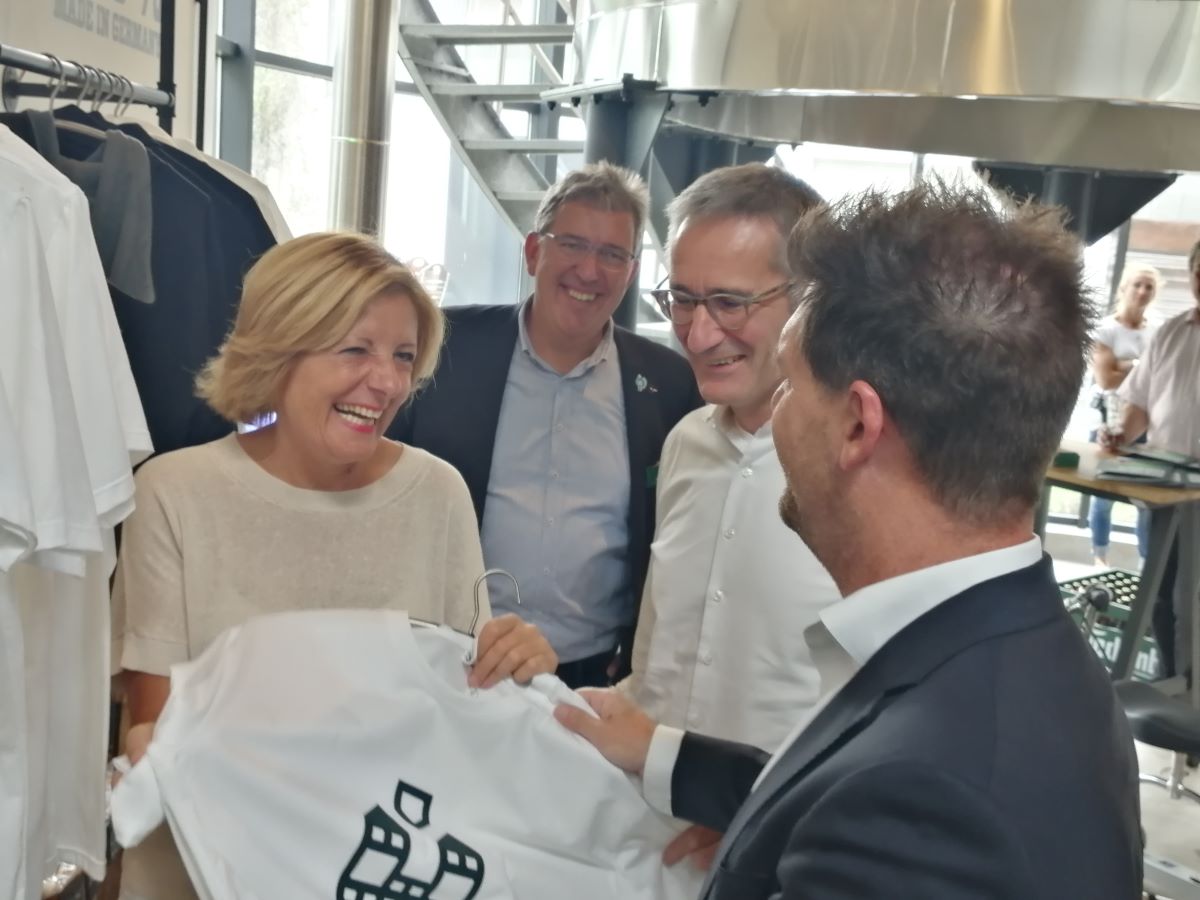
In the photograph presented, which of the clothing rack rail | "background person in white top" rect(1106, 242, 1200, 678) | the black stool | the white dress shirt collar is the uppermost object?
the clothing rack rail

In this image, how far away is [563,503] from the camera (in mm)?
2150

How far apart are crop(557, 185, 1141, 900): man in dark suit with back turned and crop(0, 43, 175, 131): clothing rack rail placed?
3.60 feet

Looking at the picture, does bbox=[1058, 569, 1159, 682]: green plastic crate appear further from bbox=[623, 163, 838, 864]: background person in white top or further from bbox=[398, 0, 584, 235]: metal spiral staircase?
bbox=[623, 163, 838, 864]: background person in white top

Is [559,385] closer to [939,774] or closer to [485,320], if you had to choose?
[485,320]

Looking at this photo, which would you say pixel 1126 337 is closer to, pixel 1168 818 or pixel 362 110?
pixel 1168 818

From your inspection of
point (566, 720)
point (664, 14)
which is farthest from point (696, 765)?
point (664, 14)

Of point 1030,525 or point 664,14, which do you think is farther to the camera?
point 664,14

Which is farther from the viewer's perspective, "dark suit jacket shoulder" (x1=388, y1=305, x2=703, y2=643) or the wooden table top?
the wooden table top

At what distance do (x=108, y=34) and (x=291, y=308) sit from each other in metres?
1.20

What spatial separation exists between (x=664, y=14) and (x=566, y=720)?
7.65 ft

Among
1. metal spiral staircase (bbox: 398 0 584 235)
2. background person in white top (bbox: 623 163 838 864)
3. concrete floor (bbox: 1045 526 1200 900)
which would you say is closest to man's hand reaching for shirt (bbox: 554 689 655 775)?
background person in white top (bbox: 623 163 838 864)

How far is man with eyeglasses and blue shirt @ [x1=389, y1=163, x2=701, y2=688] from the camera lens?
2.12 metres

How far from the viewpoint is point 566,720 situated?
1350 millimetres

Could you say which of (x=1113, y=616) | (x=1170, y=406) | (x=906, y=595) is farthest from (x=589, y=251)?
(x=1170, y=406)
